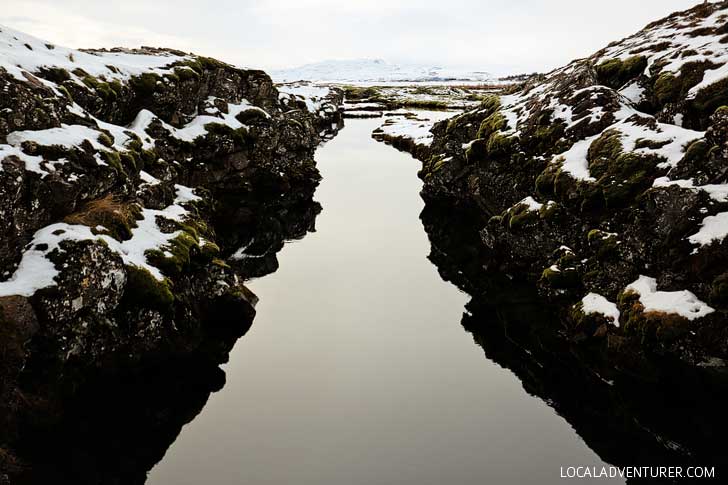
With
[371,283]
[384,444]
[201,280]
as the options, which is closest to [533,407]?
[384,444]

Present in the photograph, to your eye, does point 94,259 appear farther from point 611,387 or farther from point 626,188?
point 626,188

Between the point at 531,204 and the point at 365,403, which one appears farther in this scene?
the point at 531,204

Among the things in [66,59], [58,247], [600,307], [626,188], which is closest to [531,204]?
[626,188]

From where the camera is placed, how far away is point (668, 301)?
1628 centimetres

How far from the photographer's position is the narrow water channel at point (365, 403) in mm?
12117

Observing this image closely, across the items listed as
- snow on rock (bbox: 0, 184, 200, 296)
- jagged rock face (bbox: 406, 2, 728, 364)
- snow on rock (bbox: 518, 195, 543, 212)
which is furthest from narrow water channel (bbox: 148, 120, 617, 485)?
snow on rock (bbox: 518, 195, 543, 212)

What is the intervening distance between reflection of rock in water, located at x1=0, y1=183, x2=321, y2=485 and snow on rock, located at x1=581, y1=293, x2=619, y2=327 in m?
14.0

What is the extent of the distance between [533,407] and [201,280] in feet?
42.9

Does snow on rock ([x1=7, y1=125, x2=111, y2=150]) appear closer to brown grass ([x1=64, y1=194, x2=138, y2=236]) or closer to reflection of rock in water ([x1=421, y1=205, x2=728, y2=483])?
brown grass ([x1=64, y1=194, x2=138, y2=236])

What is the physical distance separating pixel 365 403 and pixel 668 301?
11.0 m

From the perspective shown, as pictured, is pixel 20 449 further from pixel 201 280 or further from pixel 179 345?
pixel 201 280

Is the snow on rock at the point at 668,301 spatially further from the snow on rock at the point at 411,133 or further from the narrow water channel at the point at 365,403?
the snow on rock at the point at 411,133

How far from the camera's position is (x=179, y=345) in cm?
1688

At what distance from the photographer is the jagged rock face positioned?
16312mm
